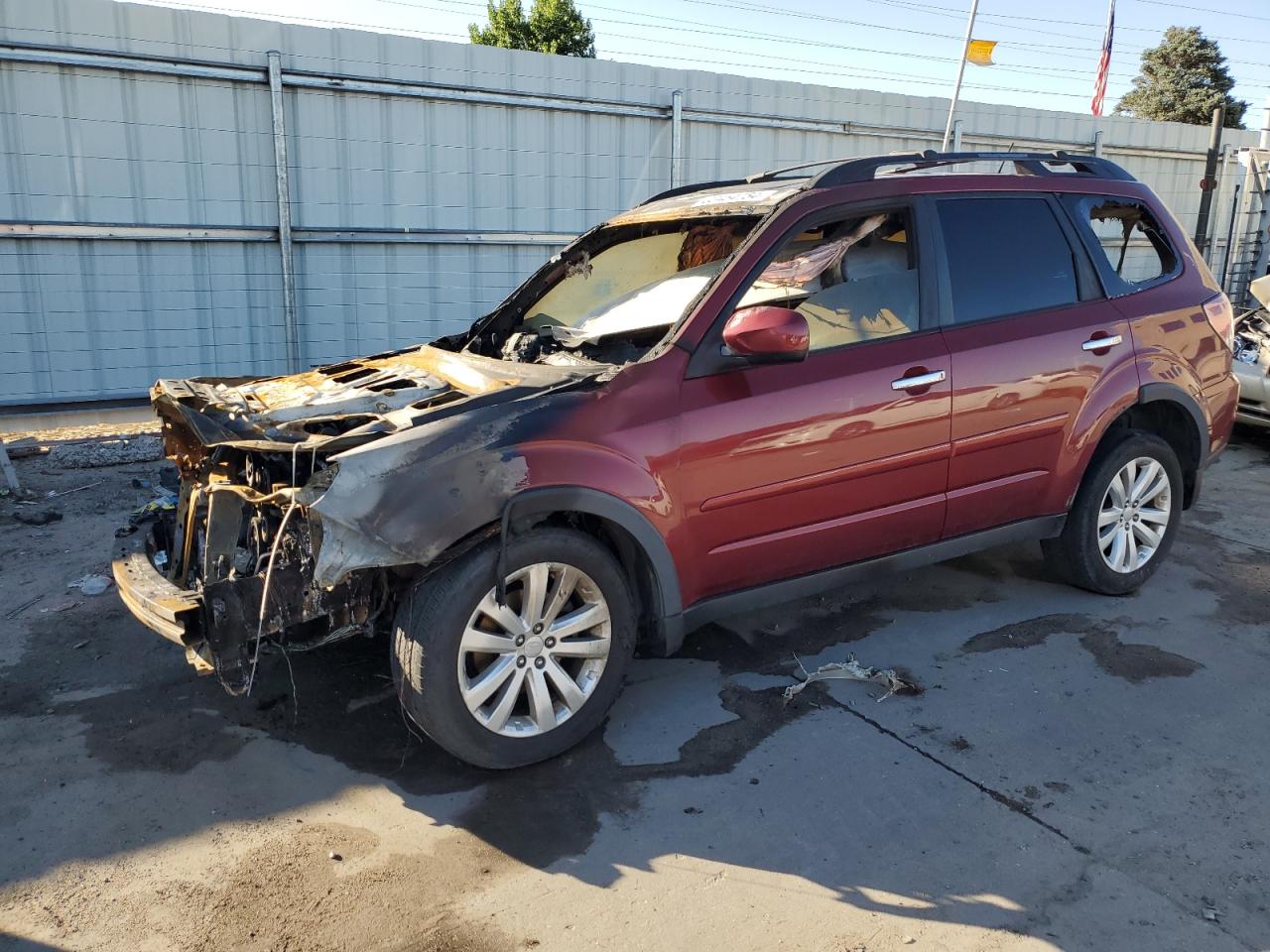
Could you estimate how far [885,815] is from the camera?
3.07 meters

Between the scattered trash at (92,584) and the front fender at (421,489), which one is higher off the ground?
the front fender at (421,489)

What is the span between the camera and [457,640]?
3092 millimetres

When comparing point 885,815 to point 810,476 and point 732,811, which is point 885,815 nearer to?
point 732,811

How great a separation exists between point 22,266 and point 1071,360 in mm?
7448

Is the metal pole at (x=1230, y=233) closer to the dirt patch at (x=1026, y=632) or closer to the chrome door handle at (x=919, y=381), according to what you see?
the dirt patch at (x=1026, y=632)

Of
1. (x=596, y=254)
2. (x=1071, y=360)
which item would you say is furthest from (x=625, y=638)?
(x=1071, y=360)

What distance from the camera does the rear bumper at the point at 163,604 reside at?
3104mm

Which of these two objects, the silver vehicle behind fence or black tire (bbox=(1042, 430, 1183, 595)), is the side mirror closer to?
black tire (bbox=(1042, 430, 1183, 595))

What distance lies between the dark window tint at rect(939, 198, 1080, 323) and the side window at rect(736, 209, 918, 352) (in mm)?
224

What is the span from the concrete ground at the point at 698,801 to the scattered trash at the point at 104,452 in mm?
2723

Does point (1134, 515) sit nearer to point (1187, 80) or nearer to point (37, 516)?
point (37, 516)

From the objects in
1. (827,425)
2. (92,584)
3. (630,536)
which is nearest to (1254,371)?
(827,425)

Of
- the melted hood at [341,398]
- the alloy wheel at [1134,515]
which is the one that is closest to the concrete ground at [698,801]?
the alloy wheel at [1134,515]

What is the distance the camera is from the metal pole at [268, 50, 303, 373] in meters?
8.04
